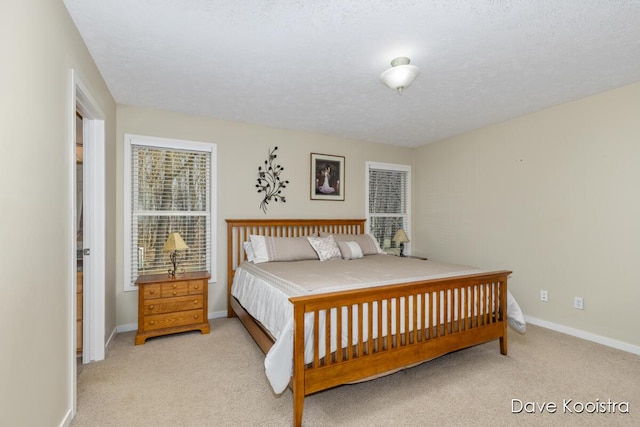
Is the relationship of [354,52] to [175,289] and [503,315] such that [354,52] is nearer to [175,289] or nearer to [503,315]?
[503,315]

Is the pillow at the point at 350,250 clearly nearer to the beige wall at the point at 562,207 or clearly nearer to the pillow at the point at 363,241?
the pillow at the point at 363,241

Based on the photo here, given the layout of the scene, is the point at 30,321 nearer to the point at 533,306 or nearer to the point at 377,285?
the point at 377,285

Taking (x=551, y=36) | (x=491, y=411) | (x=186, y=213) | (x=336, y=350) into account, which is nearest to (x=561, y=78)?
(x=551, y=36)

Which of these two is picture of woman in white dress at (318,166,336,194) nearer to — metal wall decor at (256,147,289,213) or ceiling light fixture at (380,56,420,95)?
metal wall decor at (256,147,289,213)

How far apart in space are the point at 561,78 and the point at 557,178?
3.65 feet

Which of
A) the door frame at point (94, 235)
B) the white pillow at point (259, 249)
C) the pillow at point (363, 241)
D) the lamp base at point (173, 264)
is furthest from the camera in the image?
the pillow at point (363, 241)

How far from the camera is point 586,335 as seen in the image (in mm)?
3094

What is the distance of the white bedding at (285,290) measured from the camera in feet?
5.90

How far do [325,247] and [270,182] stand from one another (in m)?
1.13

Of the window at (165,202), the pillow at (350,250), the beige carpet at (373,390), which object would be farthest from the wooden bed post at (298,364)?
the window at (165,202)

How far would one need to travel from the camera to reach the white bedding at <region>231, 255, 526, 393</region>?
1.80 m

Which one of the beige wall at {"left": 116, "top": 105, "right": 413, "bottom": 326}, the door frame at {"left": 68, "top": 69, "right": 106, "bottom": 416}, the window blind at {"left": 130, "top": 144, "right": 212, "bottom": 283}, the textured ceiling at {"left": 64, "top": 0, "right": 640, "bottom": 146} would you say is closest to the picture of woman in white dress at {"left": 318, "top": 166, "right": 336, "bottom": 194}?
the beige wall at {"left": 116, "top": 105, "right": 413, "bottom": 326}

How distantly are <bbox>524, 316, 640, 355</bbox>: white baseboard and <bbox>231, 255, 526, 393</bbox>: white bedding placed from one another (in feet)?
3.06

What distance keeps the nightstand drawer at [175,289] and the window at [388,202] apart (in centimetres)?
276
